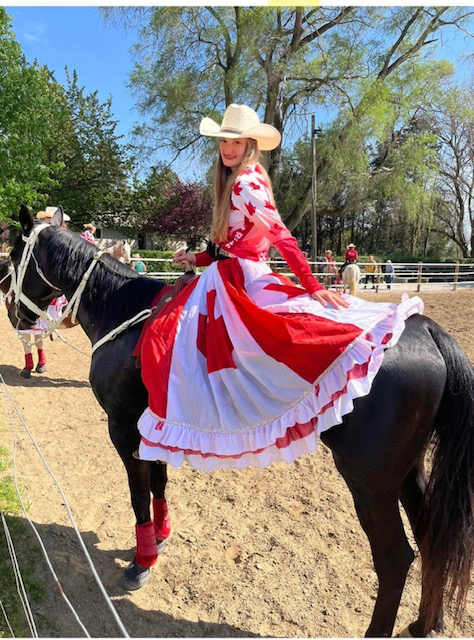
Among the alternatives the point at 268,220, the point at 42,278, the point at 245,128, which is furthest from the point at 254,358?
the point at 42,278

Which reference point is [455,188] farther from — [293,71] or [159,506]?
[159,506]

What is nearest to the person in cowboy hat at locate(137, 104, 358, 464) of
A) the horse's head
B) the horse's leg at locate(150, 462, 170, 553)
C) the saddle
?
the saddle

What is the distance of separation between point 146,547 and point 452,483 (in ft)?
6.06

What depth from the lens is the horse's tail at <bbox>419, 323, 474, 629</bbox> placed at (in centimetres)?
199

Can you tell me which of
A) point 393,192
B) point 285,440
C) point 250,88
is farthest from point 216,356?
point 393,192

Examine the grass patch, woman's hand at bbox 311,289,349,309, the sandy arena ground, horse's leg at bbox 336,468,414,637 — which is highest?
woman's hand at bbox 311,289,349,309

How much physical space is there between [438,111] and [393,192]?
392 cm

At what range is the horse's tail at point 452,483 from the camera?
1986mm

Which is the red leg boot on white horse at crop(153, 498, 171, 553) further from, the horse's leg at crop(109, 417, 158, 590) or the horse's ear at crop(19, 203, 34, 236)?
the horse's ear at crop(19, 203, 34, 236)

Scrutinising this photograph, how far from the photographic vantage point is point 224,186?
241 cm

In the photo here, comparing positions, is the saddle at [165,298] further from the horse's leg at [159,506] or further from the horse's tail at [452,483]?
the horse's tail at [452,483]

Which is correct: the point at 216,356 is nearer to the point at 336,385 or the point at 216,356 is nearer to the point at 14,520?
the point at 336,385

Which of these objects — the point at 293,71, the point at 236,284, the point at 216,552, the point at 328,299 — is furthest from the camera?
the point at 293,71

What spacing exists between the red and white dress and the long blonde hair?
0.16 feet
